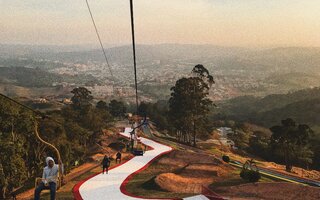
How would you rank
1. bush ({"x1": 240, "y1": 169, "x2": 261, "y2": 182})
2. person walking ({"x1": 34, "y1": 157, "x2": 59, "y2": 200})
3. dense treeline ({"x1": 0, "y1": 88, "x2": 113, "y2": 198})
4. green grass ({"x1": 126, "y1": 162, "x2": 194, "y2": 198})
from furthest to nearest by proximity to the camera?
dense treeline ({"x1": 0, "y1": 88, "x2": 113, "y2": 198})
bush ({"x1": 240, "y1": 169, "x2": 261, "y2": 182})
green grass ({"x1": 126, "y1": 162, "x2": 194, "y2": 198})
person walking ({"x1": 34, "y1": 157, "x2": 59, "y2": 200})

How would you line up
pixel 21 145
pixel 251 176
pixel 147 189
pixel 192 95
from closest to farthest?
pixel 147 189, pixel 251 176, pixel 21 145, pixel 192 95

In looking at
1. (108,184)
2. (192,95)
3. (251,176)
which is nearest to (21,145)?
(108,184)

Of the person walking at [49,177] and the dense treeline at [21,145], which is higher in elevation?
the person walking at [49,177]

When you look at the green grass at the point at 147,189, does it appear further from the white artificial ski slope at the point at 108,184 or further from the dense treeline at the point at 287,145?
the dense treeline at the point at 287,145

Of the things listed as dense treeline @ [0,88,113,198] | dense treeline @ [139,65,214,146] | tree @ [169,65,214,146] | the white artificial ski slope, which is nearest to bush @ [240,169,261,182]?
the white artificial ski slope

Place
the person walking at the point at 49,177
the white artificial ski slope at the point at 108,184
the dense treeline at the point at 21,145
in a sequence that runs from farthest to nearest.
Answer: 1. the dense treeline at the point at 21,145
2. the white artificial ski slope at the point at 108,184
3. the person walking at the point at 49,177

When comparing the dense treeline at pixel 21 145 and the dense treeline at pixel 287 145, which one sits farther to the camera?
the dense treeline at pixel 287 145

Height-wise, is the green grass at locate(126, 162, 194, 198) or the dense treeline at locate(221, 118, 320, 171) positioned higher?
the green grass at locate(126, 162, 194, 198)

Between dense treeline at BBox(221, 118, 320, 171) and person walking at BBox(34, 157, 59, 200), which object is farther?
dense treeline at BBox(221, 118, 320, 171)

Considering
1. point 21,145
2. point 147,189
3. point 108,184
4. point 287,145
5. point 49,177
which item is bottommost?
point 287,145

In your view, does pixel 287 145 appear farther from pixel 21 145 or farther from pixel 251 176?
pixel 21 145

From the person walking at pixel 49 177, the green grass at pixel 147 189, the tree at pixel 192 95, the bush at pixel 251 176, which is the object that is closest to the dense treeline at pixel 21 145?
the green grass at pixel 147 189

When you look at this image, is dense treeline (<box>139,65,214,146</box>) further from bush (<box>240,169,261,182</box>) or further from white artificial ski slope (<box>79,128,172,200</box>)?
bush (<box>240,169,261,182</box>)
